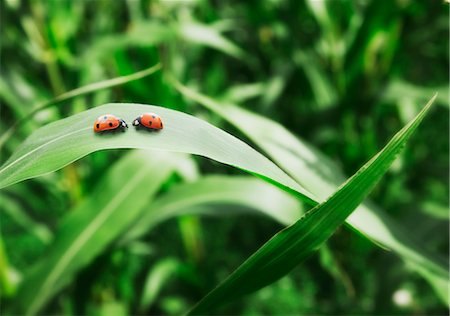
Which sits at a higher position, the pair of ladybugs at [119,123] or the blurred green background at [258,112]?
the blurred green background at [258,112]

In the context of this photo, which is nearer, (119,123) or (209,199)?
(119,123)

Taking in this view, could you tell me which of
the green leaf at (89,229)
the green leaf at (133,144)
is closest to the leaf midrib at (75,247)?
the green leaf at (89,229)

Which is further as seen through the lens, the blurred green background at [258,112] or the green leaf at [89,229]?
the blurred green background at [258,112]

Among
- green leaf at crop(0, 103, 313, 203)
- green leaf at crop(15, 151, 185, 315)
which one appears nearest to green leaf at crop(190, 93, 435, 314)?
green leaf at crop(0, 103, 313, 203)

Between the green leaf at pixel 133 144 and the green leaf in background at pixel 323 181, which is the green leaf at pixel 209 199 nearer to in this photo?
the green leaf in background at pixel 323 181

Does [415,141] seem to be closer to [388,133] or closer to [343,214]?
[388,133]

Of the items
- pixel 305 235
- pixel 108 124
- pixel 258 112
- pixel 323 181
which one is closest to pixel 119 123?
pixel 108 124

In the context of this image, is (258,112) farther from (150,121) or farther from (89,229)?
(150,121)
